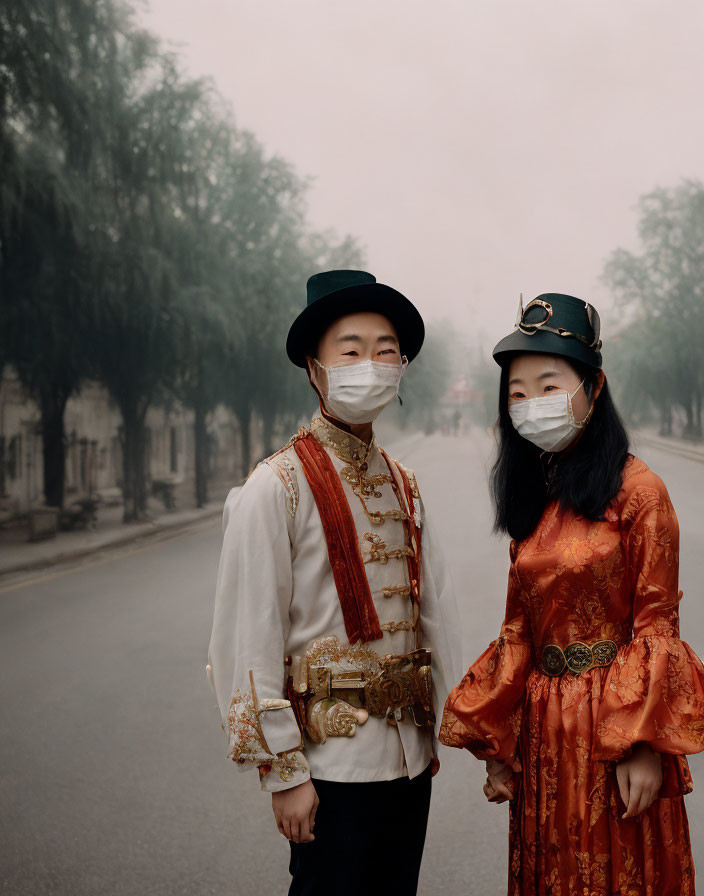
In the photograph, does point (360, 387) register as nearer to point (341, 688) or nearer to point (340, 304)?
point (340, 304)

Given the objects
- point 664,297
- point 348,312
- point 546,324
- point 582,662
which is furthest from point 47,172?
point 664,297

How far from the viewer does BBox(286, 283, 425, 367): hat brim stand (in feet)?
7.69

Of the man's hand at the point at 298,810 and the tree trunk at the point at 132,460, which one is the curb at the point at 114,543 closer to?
the tree trunk at the point at 132,460

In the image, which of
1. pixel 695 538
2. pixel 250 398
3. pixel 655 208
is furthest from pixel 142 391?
pixel 655 208

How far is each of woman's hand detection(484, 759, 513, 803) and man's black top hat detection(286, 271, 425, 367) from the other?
1.33 meters

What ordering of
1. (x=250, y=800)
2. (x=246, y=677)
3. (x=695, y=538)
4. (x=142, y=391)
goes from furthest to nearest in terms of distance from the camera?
(x=142, y=391)
(x=695, y=538)
(x=250, y=800)
(x=246, y=677)

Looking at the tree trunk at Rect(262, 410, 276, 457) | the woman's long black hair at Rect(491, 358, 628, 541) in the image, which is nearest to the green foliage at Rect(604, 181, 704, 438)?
the tree trunk at Rect(262, 410, 276, 457)

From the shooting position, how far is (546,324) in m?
2.33

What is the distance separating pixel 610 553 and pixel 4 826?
10.2 feet

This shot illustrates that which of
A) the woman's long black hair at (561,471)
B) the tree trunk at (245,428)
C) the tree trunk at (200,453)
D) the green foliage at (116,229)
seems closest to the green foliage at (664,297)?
the tree trunk at (245,428)

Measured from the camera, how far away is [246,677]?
2109 millimetres

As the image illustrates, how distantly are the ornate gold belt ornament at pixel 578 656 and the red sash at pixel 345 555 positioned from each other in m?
0.48

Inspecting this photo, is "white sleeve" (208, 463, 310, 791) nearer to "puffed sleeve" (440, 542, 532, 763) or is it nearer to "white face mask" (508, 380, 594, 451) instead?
"puffed sleeve" (440, 542, 532, 763)

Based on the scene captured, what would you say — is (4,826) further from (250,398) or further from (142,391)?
(250,398)
